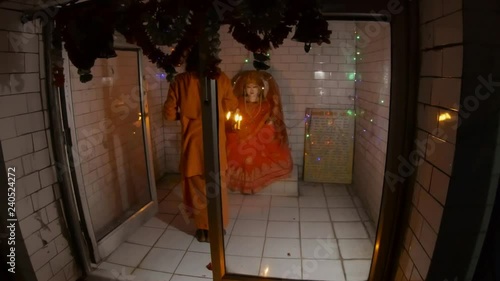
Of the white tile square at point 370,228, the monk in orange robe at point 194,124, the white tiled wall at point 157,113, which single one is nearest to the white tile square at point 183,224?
the monk in orange robe at point 194,124

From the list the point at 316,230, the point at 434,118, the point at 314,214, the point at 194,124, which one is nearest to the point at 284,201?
the point at 314,214

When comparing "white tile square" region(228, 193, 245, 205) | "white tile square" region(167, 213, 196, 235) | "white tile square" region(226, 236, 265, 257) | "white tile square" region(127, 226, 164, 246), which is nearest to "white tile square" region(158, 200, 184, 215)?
"white tile square" region(167, 213, 196, 235)

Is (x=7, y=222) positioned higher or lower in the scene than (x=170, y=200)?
higher

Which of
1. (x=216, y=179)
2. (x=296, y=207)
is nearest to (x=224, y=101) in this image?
(x=216, y=179)

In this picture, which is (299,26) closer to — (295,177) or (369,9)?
(369,9)

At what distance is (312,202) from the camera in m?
4.00

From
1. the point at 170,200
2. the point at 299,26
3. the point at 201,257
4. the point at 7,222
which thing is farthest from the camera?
the point at 170,200

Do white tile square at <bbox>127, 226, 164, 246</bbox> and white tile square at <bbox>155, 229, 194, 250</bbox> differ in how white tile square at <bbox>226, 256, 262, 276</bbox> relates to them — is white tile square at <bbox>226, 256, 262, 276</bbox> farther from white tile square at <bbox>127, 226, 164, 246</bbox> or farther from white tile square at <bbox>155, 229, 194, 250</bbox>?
white tile square at <bbox>127, 226, 164, 246</bbox>

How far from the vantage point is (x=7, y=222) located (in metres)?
2.00

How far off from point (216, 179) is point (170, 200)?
8.63 feet

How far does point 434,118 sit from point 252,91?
123 inches

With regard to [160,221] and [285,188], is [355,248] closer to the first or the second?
[285,188]

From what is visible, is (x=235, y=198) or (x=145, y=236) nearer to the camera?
(x=145, y=236)

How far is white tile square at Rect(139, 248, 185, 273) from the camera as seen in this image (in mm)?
2686
